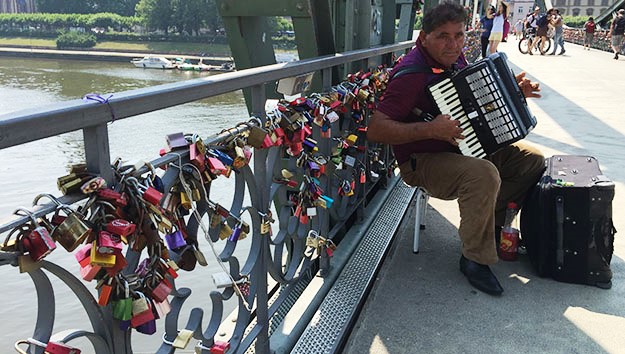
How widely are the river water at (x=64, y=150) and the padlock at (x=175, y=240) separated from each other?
19 cm

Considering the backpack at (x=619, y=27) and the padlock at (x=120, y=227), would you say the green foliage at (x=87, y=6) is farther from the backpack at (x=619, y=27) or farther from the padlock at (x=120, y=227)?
the padlock at (x=120, y=227)

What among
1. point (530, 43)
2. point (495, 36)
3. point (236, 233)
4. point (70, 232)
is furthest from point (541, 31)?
point (70, 232)

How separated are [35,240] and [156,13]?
66082 mm

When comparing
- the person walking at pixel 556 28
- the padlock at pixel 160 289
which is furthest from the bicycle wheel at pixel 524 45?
the padlock at pixel 160 289

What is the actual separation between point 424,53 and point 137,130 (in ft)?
→ 85.0

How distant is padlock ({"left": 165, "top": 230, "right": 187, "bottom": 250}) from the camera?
1.25m

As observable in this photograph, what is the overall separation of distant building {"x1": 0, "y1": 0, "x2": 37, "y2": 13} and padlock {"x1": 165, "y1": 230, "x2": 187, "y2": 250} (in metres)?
67.6

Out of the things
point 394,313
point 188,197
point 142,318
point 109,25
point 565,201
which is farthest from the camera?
point 109,25

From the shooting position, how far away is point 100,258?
0.96 m

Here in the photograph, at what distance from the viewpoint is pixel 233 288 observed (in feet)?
5.36

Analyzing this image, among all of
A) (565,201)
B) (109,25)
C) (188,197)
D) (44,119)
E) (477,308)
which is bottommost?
(477,308)

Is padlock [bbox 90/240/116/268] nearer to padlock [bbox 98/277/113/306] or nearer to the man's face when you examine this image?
padlock [bbox 98/277/113/306]

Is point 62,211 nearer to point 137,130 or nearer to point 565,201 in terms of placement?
point 565,201

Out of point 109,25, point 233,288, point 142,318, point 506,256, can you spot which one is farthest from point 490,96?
point 109,25
